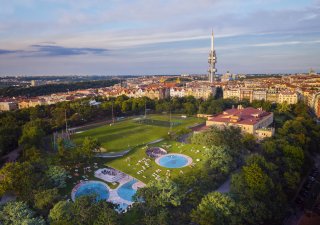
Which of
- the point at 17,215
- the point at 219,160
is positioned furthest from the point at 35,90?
the point at 17,215

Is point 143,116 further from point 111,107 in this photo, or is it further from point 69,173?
point 69,173

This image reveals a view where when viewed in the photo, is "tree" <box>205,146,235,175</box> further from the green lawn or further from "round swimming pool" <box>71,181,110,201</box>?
"round swimming pool" <box>71,181,110,201</box>

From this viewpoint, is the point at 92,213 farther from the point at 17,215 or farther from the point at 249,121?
the point at 249,121

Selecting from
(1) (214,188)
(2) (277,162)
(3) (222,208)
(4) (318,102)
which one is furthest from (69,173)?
(4) (318,102)

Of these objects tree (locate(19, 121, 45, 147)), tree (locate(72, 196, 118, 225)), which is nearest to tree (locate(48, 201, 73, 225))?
tree (locate(72, 196, 118, 225))

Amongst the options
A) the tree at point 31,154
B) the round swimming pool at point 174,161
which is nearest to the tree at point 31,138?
the tree at point 31,154

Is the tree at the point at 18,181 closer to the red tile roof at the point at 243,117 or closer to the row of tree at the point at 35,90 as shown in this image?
the red tile roof at the point at 243,117

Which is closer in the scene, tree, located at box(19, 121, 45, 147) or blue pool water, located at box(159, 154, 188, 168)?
blue pool water, located at box(159, 154, 188, 168)
